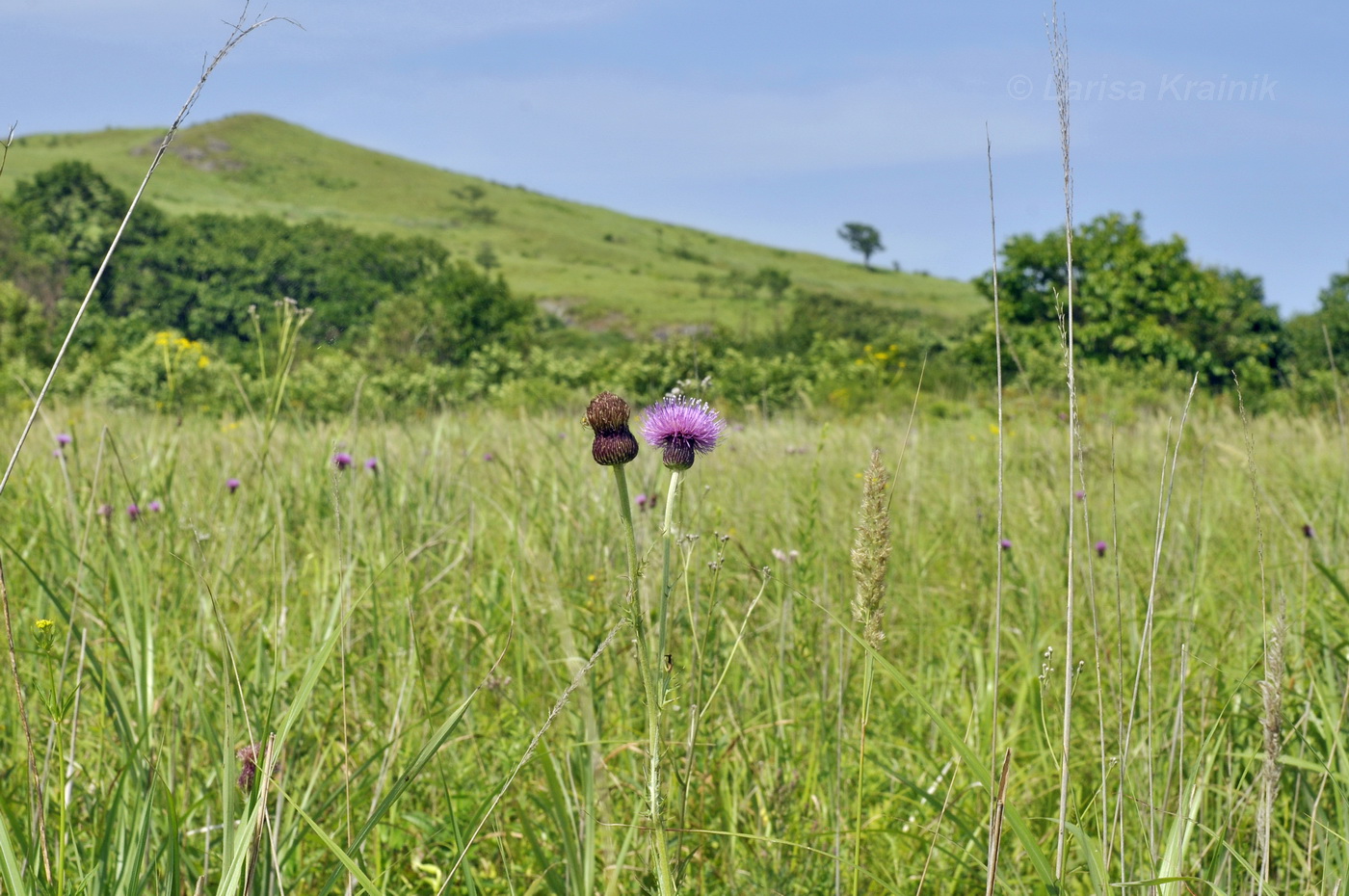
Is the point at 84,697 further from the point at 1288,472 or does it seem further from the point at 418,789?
the point at 1288,472

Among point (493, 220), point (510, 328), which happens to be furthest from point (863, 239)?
point (510, 328)

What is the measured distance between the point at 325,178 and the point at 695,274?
42377 millimetres

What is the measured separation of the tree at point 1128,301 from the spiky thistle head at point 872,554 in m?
22.3

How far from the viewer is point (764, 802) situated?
142cm

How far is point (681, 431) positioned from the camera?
0.89 meters

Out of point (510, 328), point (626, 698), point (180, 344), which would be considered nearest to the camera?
point (626, 698)

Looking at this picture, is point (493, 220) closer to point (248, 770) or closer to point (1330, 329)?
point (1330, 329)

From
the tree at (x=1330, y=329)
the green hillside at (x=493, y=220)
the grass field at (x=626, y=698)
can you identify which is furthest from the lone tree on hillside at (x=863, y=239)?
the grass field at (x=626, y=698)

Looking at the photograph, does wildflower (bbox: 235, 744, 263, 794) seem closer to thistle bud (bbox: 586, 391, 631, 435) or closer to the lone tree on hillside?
thistle bud (bbox: 586, 391, 631, 435)

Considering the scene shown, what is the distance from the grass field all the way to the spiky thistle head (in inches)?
3.8

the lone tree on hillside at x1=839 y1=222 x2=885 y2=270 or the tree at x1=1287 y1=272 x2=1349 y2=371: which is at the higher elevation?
the lone tree on hillside at x1=839 y1=222 x2=885 y2=270

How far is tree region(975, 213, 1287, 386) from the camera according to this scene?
22109 mm

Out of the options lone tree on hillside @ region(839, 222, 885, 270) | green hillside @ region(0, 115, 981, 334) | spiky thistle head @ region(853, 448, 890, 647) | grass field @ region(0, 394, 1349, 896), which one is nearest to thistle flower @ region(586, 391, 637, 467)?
grass field @ region(0, 394, 1349, 896)

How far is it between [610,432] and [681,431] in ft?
0.33
